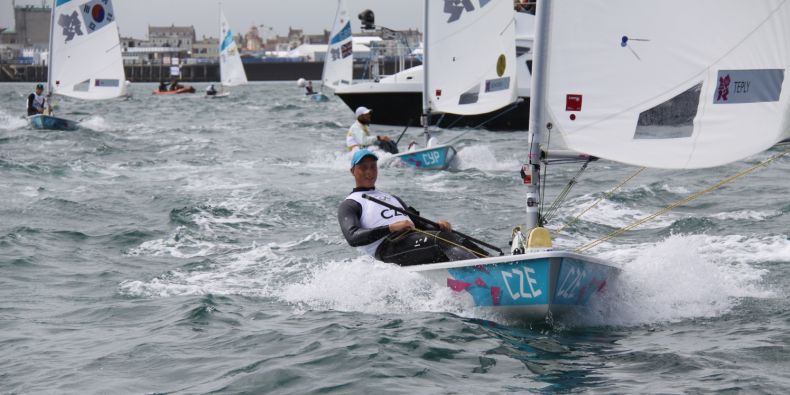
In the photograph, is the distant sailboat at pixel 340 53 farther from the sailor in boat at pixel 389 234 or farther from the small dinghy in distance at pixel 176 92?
the sailor in boat at pixel 389 234

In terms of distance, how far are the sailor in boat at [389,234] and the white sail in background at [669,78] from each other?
1274 millimetres

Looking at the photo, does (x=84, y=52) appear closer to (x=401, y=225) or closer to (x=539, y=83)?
(x=401, y=225)

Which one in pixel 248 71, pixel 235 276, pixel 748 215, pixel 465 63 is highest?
pixel 248 71

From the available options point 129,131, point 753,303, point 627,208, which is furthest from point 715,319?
point 129,131

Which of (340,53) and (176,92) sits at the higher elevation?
(340,53)

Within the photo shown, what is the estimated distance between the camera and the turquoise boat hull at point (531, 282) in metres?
6.36

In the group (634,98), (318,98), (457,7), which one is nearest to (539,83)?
(634,98)

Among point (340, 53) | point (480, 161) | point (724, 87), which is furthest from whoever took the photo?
point (340, 53)

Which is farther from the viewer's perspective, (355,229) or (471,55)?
(471,55)

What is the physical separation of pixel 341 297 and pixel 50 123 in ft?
66.3

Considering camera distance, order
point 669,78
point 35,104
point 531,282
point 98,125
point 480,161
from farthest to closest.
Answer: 1. point 98,125
2. point 35,104
3. point 480,161
4. point 669,78
5. point 531,282

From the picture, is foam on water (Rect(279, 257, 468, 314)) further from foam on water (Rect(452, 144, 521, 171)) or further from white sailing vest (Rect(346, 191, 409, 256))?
foam on water (Rect(452, 144, 521, 171))

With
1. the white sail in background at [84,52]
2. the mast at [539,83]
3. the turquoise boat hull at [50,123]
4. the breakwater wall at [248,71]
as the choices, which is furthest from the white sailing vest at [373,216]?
the breakwater wall at [248,71]

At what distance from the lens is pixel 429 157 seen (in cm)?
1714
